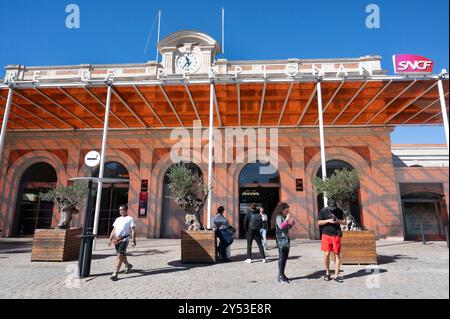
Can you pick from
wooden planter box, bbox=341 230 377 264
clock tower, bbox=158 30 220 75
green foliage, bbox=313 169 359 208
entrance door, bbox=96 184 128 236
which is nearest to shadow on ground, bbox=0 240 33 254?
entrance door, bbox=96 184 128 236

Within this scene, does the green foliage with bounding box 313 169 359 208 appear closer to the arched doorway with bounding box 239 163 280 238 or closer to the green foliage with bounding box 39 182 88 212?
the arched doorway with bounding box 239 163 280 238

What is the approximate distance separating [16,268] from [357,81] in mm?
11962

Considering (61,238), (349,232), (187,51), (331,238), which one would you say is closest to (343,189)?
(349,232)

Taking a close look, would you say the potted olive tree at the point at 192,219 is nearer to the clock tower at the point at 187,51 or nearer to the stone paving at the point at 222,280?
the stone paving at the point at 222,280

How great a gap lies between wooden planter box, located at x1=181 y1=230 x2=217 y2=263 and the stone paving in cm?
34

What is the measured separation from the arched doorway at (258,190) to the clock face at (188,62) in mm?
6184

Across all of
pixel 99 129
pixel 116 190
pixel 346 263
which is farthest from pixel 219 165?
pixel 346 263

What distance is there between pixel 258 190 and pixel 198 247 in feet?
25.8

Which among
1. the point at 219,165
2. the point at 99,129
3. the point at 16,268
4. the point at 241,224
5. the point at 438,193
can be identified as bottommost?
the point at 16,268

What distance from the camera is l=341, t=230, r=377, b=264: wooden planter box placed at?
722 cm

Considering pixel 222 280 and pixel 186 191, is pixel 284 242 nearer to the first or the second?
pixel 222 280

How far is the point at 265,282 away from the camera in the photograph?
217 inches

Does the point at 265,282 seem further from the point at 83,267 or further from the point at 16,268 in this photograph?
the point at 16,268

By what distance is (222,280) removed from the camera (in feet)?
18.7
